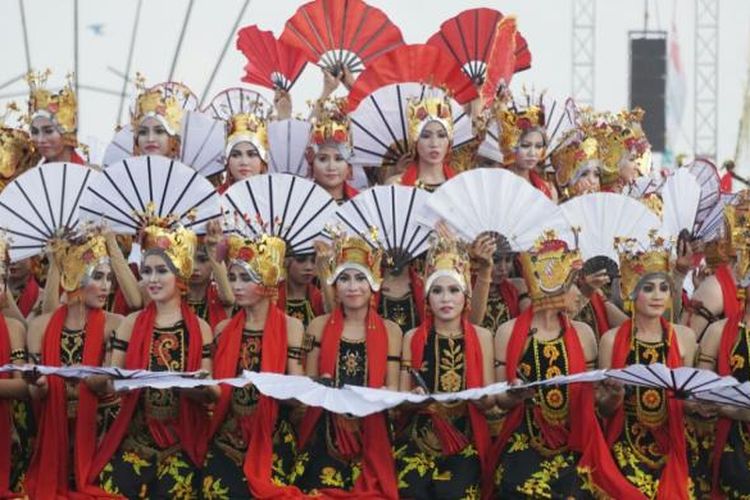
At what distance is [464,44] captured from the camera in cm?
1305

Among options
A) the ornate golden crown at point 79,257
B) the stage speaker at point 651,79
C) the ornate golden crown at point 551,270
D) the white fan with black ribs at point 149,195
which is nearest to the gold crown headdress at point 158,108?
the white fan with black ribs at point 149,195

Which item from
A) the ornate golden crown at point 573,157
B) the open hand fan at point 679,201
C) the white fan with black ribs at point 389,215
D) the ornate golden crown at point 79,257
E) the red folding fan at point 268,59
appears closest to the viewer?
the ornate golden crown at point 79,257

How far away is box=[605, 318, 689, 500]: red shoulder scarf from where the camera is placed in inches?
404

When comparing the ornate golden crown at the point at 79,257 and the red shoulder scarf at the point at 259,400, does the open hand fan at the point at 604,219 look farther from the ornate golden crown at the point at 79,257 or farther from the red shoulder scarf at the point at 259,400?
the ornate golden crown at the point at 79,257

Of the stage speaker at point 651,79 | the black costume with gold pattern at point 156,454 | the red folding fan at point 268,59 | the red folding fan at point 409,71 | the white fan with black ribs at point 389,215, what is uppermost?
the stage speaker at point 651,79

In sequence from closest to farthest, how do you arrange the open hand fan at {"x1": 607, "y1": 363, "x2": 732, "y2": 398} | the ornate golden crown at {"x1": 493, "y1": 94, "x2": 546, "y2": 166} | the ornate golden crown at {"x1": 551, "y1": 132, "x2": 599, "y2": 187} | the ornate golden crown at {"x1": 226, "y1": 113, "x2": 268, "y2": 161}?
the open hand fan at {"x1": 607, "y1": 363, "x2": 732, "y2": 398} < the ornate golden crown at {"x1": 493, "y1": 94, "x2": 546, "y2": 166} < the ornate golden crown at {"x1": 226, "y1": 113, "x2": 268, "y2": 161} < the ornate golden crown at {"x1": 551, "y1": 132, "x2": 599, "y2": 187}

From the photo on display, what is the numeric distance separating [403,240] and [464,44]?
2.32 meters

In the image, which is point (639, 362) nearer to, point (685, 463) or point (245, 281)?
point (685, 463)

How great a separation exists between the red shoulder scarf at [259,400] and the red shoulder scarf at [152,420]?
2.6 inches

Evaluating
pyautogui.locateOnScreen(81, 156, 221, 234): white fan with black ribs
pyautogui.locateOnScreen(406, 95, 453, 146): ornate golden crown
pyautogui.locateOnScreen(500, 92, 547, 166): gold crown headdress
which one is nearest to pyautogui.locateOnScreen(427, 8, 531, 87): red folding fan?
pyautogui.locateOnScreen(500, 92, 547, 166): gold crown headdress

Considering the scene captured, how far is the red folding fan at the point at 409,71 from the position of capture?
1233 cm

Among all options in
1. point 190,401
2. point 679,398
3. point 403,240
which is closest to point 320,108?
point 403,240

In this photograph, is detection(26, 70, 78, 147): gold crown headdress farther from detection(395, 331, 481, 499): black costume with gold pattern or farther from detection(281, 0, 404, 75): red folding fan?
detection(395, 331, 481, 499): black costume with gold pattern

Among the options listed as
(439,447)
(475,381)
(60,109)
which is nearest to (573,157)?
(475,381)
